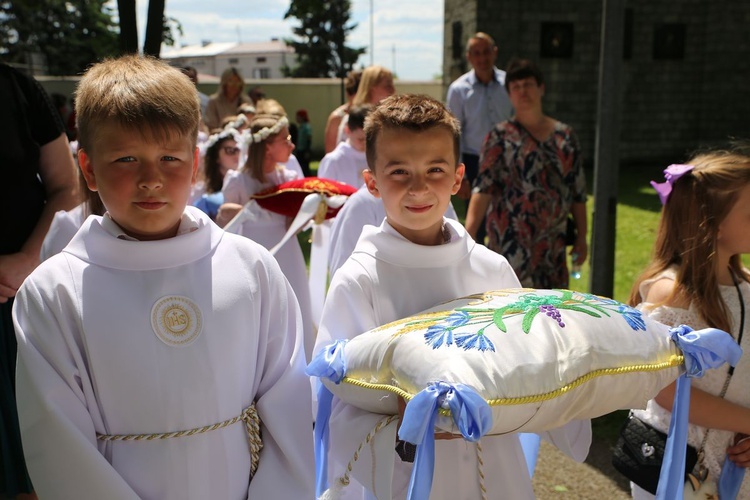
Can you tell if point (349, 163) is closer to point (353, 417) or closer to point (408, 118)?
point (408, 118)

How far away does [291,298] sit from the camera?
2.02 metres

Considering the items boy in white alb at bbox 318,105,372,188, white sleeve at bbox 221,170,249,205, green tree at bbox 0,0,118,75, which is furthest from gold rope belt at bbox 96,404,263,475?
green tree at bbox 0,0,118,75

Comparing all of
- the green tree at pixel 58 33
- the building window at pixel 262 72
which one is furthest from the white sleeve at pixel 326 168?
the building window at pixel 262 72

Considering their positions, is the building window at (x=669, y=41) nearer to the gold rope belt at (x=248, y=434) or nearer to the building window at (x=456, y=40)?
the building window at (x=456, y=40)

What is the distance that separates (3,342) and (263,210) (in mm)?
1843

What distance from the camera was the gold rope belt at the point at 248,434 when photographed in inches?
68.6

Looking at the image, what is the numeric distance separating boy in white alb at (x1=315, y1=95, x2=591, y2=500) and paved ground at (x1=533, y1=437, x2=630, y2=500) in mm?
1535

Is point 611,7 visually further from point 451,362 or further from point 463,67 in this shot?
point 463,67

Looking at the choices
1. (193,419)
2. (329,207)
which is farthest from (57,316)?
(329,207)

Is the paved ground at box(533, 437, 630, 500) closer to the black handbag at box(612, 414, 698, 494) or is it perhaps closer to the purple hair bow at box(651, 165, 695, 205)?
the black handbag at box(612, 414, 698, 494)

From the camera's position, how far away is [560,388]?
163cm

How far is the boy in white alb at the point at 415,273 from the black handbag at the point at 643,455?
42 cm

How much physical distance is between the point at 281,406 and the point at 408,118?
87 cm

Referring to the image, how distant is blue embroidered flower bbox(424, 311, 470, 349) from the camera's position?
1636mm
